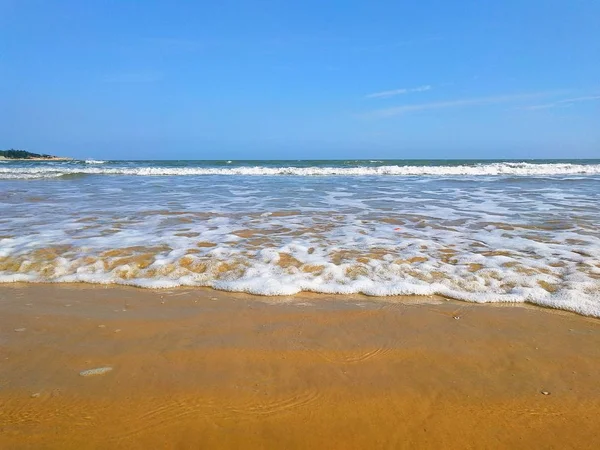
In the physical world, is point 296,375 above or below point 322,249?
below

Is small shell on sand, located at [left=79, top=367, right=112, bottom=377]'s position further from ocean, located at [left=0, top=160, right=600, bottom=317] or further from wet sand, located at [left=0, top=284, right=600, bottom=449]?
ocean, located at [left=0, top=160, right=600, bottom=317]

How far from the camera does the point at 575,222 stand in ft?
18.6

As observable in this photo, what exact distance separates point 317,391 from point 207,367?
582mm

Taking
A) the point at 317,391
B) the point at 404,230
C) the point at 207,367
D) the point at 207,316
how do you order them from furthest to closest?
the point at 404,230, the point at 207,316, the point at 207,367, the point at 317,391

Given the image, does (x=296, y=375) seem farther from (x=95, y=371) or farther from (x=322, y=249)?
(x=322, y=249)

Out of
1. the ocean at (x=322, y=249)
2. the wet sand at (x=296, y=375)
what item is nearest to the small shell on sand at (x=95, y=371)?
the wet sand at (x=296, y=375)

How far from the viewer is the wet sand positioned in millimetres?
1614

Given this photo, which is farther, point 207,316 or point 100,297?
point 100,297

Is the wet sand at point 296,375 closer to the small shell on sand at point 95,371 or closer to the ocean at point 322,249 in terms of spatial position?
the small shell on sand at point 95,371

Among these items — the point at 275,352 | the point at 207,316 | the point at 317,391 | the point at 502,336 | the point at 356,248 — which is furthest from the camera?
the point at 356,248

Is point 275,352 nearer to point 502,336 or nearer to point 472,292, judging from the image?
point 502,336

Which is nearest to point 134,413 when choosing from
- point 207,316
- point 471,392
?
point 207,316

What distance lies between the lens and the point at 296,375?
6.57 feet

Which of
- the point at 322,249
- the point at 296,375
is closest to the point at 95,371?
the point at 296,375
